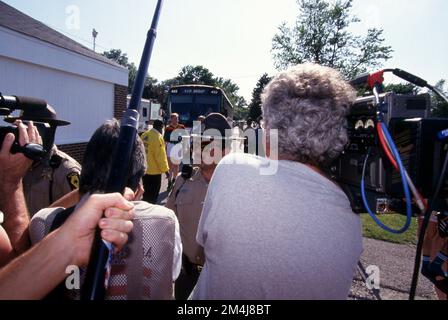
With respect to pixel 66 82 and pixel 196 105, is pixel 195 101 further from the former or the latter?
pixel 66 82

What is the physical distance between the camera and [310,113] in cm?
126

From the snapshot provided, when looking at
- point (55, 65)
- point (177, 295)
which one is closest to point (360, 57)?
point (55, 65)

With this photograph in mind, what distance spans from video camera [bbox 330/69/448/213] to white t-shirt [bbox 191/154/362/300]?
7.8 inches

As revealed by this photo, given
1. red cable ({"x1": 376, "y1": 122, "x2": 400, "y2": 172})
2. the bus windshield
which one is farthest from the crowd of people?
the bus windshield

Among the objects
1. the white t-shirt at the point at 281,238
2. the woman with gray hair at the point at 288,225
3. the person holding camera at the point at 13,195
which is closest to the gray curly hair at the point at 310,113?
the woman with gray hair at the point at 288,225

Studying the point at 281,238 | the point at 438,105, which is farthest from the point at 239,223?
the point at 438,105

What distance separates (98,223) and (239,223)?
51 cm

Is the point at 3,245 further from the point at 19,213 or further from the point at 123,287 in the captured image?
the point at 123,287

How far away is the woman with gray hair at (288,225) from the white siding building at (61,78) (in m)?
7.14

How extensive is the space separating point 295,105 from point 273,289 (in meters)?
0.74

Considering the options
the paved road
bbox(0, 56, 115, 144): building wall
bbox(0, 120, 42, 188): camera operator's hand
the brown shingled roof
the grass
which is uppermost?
the brown shingled roof

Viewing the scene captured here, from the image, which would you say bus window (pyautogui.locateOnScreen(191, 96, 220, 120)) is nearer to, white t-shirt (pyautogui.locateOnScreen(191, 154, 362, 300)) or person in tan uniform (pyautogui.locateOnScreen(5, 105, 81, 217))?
person in tan uniform (pyautogui.locateOnScreen(5, 105, 81, 217))

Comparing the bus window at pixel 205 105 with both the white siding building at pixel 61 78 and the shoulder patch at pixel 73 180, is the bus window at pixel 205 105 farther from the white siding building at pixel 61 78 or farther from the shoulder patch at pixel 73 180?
the shoulder patch at pixel 73 180

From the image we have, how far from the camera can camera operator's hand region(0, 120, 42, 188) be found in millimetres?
1317
